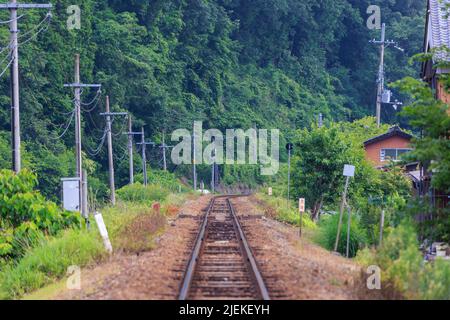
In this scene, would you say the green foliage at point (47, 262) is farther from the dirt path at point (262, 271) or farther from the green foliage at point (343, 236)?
the green foliage at point (343, 236)

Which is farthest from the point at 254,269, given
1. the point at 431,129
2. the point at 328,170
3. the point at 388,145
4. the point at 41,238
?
the point at 388,145

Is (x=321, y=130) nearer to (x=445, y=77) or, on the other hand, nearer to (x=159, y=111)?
(x=445, y=77)

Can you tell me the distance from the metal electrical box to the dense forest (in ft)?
84.9

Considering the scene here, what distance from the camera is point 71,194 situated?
1022 inches

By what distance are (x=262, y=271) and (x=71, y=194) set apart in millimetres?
10343

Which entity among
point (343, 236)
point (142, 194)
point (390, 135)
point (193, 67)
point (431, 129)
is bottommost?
point (142, 194)

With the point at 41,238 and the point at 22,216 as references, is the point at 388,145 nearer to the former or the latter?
the point at 22,216

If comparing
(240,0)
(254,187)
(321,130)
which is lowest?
(254,187)

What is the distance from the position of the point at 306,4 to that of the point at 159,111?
110ft

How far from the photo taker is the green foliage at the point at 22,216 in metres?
21.8

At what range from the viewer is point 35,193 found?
75.7ft

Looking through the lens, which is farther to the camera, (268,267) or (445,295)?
(268,267)

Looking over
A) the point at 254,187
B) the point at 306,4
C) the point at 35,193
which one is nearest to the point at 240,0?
the point at 306,4

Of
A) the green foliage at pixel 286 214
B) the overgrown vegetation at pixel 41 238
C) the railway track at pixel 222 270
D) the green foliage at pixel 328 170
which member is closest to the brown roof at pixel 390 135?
the green foliage at pixel 286 214
